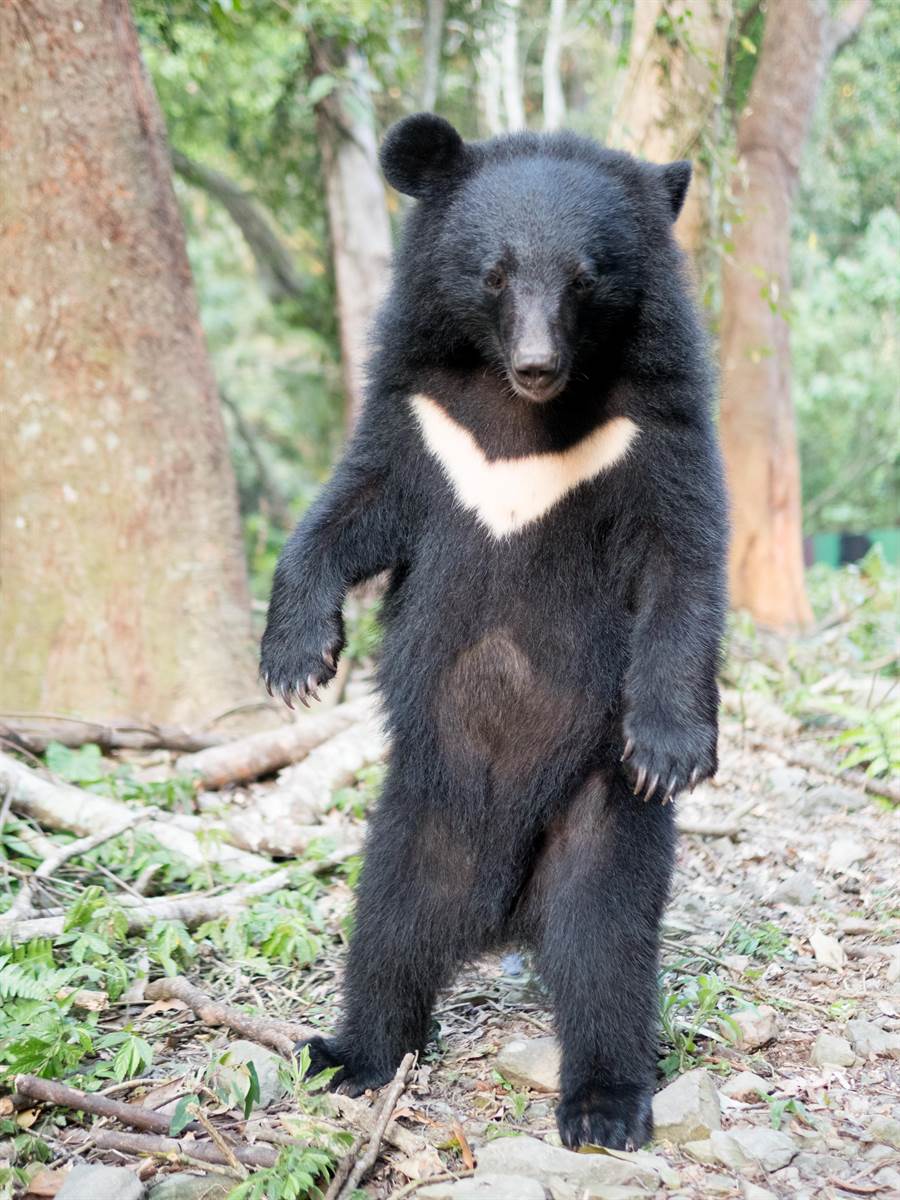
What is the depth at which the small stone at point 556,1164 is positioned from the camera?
7.16 ft

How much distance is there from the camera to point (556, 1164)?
221 centimetres

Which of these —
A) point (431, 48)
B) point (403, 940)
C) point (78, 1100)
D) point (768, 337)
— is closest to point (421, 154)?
point (403, 940)

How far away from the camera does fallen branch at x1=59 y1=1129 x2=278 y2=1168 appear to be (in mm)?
2191

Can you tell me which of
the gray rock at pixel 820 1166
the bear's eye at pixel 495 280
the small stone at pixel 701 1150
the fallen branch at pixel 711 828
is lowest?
the fallen branch at pixel 711 828

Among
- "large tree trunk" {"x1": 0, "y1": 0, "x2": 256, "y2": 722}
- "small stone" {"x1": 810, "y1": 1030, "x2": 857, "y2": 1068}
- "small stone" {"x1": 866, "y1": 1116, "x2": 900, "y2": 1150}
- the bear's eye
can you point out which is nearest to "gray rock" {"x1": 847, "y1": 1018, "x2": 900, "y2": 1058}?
"small stone" {"x1": 810, "y1": 1030, "x2": 857, "y2": 1068}

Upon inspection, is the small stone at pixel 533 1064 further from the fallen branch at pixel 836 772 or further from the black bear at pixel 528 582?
the fallen branch at pixel 836 772

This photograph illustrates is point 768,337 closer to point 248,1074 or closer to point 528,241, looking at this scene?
point 528,241

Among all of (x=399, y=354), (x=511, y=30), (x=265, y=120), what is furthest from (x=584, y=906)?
(x=511, y=30)

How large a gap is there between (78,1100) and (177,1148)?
259 mm

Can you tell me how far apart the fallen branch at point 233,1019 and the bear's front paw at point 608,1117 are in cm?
62

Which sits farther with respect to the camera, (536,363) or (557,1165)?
(536,363)

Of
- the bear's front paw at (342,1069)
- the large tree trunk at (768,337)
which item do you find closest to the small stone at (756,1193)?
the bear's front paw at (342,1069)

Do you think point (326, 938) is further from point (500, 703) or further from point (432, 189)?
point (432, 189)

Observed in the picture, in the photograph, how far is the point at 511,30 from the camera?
43.5 ft
